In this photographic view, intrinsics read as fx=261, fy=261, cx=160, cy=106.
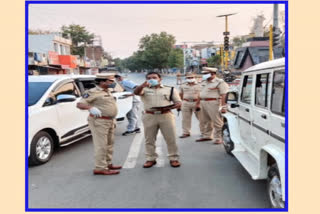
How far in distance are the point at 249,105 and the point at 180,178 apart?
5.02ft

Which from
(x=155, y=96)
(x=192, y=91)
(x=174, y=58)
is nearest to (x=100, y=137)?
(x=155, y=96)

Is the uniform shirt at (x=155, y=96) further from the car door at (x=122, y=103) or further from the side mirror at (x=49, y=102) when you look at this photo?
the car door at (x=122, y=103)

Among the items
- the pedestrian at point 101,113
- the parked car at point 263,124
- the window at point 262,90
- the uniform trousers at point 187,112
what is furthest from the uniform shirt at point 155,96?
the uniform trousers at point 187,112

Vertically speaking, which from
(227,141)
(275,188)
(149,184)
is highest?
(227,141)

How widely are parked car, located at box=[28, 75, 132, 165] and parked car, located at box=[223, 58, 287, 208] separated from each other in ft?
10.3

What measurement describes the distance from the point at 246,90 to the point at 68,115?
3624mm

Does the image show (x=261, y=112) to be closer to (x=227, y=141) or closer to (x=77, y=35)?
(x=227, y=141)

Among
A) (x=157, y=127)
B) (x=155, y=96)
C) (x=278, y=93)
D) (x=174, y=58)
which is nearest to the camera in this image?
(x=278, y=93)

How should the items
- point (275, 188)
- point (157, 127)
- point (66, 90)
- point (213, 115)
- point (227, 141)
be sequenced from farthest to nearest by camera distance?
1. point (213, 115)
2. point (66, 90)
3. point (227, 141)
4. point (157, 127)
5. point (275, 188)

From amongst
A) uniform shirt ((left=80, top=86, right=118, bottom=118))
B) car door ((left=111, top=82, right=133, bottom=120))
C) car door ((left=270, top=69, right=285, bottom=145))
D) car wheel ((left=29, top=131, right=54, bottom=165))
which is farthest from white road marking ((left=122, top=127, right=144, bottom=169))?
car door ((left=270, top=69, right=285, bottom=145))

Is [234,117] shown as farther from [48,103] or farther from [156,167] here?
[48,103]

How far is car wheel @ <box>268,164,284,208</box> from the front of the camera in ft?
8.99

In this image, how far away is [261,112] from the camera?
334 cm

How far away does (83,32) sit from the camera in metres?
45.8
